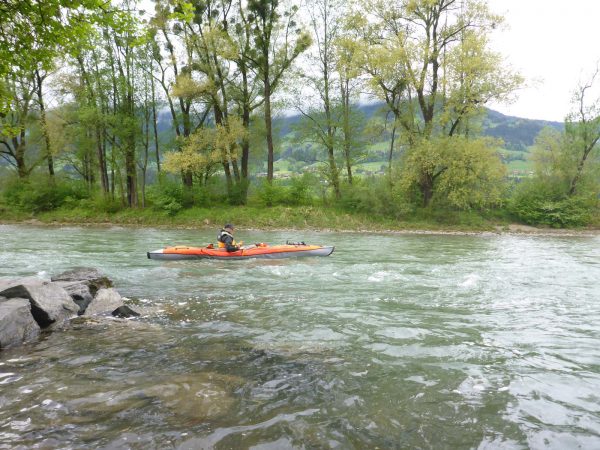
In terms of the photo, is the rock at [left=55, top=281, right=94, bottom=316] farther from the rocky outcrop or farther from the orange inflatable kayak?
the orange inflatable kayak

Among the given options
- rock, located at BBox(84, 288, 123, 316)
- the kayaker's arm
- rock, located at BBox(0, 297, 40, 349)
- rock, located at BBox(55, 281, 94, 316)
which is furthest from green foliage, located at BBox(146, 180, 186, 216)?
rock, located at BBox(0, 297, 40, 349)

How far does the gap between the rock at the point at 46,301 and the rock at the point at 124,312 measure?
0.72 meters

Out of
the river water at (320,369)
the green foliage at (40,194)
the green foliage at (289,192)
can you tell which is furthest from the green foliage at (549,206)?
the green foliage at (40,194)

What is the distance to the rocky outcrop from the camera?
5.67 m

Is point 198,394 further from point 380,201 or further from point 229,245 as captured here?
point 380,201

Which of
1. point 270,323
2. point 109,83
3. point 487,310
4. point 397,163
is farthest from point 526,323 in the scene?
point 109,83

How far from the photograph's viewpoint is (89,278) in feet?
29.0

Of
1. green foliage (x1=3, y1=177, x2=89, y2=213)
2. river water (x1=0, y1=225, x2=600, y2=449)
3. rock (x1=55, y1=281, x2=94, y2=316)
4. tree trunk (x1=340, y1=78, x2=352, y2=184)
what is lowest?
river water (x1=0, y1=225, x2=600, y2=449)

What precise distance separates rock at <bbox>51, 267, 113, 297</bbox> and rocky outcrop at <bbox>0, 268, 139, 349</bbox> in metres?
0.02

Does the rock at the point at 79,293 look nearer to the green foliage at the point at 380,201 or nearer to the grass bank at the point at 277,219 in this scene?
the grass bank at the point at 277,219

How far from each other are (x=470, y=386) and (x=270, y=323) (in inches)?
124

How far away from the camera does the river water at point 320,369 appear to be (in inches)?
138

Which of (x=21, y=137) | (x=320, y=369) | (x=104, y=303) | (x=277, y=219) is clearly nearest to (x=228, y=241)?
(x=104, y=303)

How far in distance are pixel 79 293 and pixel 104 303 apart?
76 cm
